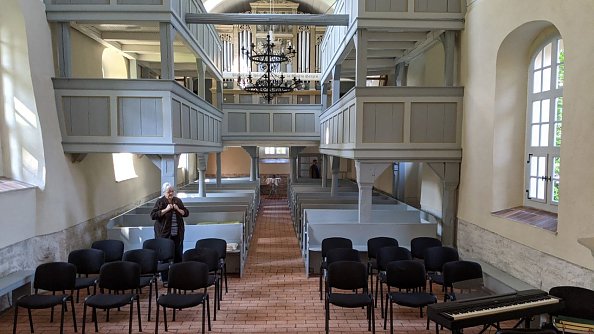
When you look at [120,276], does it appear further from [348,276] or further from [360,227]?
[360,227]

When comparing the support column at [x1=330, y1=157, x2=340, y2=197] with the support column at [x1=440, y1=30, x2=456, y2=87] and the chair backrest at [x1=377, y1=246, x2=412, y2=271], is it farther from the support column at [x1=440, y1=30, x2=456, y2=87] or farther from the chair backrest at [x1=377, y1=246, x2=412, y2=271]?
the chair backrest at [x1=377, y1=246, x2=412, y2=271]

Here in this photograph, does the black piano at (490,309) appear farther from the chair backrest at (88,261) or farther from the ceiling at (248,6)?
the ceiling at (248,6)

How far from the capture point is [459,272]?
569cm

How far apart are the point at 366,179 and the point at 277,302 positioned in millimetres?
3112

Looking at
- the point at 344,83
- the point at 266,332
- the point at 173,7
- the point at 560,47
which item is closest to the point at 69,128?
the point at 173,7

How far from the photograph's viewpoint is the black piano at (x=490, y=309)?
12.6ft

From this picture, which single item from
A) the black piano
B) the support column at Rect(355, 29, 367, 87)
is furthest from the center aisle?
the support column at Rect(355, 29, 367, 87)

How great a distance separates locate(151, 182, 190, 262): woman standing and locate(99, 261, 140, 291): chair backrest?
161 centimetres

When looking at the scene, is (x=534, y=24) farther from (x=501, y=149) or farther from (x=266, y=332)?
(x=266, y=332)

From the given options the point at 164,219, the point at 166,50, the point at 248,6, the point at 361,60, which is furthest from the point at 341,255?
the point at 248,6

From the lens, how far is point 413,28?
320 inches

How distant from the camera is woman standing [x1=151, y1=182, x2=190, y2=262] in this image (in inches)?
283

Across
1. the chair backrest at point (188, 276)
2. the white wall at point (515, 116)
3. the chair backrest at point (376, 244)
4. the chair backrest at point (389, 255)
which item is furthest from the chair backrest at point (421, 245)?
the chair backrest at point (188, 276)

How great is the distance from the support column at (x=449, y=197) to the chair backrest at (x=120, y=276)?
19.5 feet
